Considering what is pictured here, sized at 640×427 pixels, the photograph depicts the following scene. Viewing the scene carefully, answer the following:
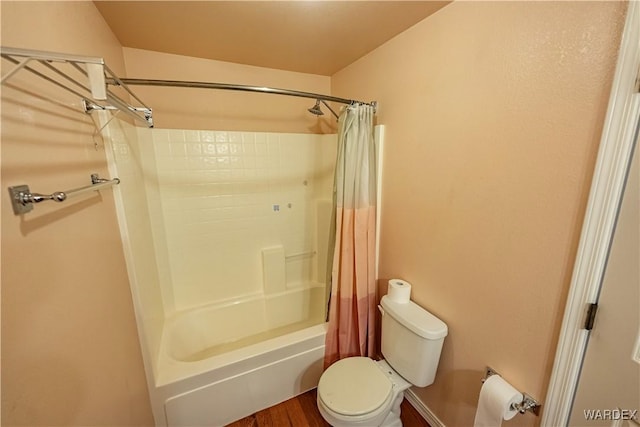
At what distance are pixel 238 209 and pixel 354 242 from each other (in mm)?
991

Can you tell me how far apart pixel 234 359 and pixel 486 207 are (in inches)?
59.3

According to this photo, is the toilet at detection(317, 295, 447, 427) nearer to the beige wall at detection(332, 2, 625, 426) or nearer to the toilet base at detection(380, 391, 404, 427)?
the toilet base at detection(380, 391, 404, 427)

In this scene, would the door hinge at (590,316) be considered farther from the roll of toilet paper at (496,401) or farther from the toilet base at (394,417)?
the toilet base at (394,417)

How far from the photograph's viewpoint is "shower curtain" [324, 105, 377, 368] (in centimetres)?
155

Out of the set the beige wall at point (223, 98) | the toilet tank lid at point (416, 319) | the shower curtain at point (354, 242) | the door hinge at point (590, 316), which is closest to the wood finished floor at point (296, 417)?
the shower curtain at point (354, 242)

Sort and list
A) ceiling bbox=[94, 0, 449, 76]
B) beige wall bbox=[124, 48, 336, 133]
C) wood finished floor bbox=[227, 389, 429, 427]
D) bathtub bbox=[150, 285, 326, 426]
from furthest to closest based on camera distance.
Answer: beige wall bbox=[124, 48, 336, 133] < wood finished floor bbox=[227, 389, 429, 427] < bathtub bbox=[150, 285, 326, 426] < ceiling bbox=[94, 0, 449, 76]

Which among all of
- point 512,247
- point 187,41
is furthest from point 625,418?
point 187,41

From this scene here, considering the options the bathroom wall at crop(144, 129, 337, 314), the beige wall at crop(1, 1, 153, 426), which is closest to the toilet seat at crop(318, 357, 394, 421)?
the beige wall at crop(1, 1, 153, 426)

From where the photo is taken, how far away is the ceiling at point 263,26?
3.86 feet

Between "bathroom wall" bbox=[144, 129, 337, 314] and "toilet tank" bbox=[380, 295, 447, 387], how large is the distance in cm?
104

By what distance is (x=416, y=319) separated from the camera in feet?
4.35

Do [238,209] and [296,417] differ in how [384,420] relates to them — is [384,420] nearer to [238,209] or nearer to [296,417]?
[296,417]

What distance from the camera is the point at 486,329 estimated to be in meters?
1.12

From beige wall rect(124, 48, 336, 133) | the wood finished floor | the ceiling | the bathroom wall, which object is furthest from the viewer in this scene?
the bathroom wall
